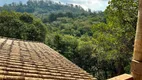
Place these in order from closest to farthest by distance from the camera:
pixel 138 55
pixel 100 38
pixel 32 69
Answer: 1. pixel 138 55
2. pixel 32 69
3. pixel 100 38

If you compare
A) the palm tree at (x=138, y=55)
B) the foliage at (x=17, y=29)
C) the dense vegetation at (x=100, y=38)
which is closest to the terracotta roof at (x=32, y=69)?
the palm tree at (x=138, y=55)

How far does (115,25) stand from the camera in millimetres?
15438

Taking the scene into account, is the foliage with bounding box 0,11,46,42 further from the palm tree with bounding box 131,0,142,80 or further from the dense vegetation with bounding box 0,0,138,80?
the palm tree with bounding box 131,0,142,80

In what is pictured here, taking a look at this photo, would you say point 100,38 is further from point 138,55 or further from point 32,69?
point 138,55

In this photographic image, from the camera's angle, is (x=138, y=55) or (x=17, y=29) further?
(x=17, y=29)

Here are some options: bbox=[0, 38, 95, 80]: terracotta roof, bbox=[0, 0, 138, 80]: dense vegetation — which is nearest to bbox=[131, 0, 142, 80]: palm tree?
bbox=[0, 38, 95, 80]: terracotta roof

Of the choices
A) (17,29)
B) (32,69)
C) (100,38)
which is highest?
(32,69)

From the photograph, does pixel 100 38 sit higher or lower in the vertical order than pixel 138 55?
lower

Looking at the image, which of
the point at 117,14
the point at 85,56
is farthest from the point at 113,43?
the point at 85,56

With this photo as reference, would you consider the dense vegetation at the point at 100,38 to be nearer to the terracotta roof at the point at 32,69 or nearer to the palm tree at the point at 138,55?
the terracotta roof at the point at 32,69

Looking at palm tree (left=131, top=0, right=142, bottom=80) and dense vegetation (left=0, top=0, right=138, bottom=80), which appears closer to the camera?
palm tree (left=131, top=0, right=142, bottom=80)

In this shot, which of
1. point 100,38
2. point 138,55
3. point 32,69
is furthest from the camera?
point 100,38

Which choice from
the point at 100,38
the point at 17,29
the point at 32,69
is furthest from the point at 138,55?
the point at 17,29

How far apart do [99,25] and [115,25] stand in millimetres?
1278
